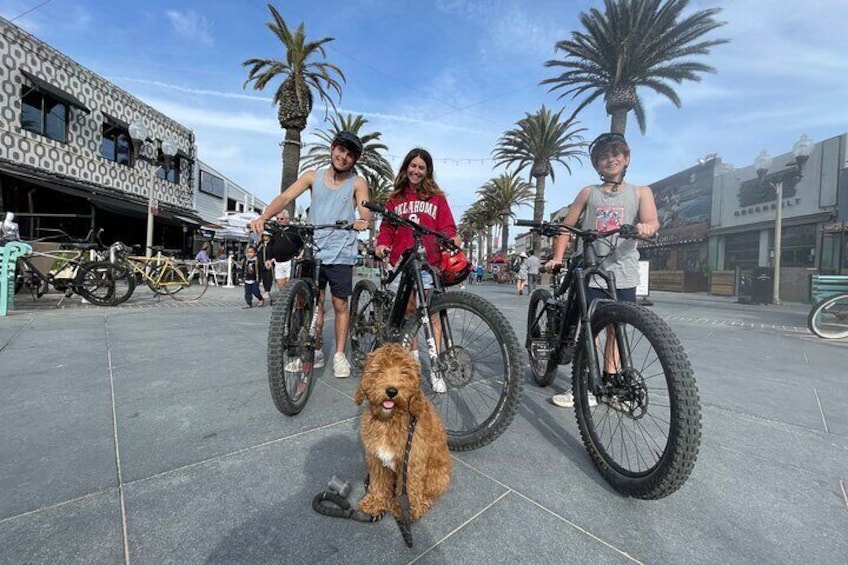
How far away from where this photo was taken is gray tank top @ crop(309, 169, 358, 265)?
3117 millimetres

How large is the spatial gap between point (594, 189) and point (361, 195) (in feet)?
6.15

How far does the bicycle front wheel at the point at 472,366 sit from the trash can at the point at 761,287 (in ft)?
53.0

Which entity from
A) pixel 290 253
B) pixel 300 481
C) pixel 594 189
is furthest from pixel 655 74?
pixel 300 481

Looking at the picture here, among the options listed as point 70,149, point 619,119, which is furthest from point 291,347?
point 70,149

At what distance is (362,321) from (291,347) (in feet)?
3.07

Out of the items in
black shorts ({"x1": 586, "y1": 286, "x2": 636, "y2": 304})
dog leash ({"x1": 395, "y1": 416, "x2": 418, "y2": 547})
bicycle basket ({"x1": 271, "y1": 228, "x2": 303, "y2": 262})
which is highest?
bicycle basket ({"x1": 271, "y1": 228, "x2": 303, "y2": 262})

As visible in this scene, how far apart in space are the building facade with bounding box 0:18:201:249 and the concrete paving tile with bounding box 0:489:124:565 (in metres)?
13.3

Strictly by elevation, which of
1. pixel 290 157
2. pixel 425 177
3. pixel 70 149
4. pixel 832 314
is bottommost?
pixel 832 314

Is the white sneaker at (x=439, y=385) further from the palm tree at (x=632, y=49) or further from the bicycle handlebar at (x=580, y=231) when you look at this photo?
the palm tree at (x=632, y=49)

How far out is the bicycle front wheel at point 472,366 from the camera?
1.94m

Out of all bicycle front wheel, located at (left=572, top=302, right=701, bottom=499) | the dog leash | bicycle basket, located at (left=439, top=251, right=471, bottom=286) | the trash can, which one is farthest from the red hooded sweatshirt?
the trash can

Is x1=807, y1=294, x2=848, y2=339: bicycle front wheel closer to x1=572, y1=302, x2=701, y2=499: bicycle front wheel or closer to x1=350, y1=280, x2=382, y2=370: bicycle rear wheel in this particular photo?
x1=572, y1=302, x2=701, y2=499: bicycle front wheel

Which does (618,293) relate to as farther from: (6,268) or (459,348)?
(6,268)

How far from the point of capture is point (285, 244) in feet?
9.38
